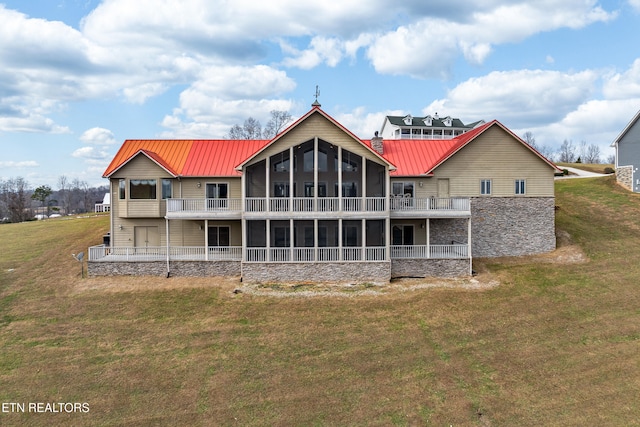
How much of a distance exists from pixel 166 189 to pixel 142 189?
4.36 ft

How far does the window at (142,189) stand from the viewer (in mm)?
22141

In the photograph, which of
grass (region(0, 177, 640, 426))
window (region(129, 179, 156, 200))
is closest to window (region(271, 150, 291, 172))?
window (region(129, 179, 156, 200))

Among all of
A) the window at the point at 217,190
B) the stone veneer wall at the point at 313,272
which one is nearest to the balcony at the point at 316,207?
the window at the point at 217,190

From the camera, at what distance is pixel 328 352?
43.8 ft

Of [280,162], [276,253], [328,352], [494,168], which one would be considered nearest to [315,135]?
[280,162]

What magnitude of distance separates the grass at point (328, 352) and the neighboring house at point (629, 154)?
15060 millimetres

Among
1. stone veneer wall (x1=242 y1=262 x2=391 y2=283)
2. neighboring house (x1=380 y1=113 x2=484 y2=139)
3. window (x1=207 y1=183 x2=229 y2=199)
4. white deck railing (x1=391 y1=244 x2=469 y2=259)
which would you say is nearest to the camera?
stone veneer wall (x1=242 y1=262 x2=391 y2=283)

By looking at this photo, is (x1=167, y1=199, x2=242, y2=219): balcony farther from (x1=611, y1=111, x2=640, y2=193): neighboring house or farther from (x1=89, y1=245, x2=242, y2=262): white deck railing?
(x1=611, y1=111, x2=640, y2=193): neighboring house

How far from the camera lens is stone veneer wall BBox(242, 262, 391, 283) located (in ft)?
65.6

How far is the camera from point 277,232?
22469mm

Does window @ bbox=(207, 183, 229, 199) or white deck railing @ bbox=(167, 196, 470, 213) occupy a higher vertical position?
window @ bbox=(207, 183, 229, 199)

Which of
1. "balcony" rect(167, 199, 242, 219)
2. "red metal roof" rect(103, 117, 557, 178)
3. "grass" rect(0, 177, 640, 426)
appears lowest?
"grass" rect(0, 177, 640, 426)

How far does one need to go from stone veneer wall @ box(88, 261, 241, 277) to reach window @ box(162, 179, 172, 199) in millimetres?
4173

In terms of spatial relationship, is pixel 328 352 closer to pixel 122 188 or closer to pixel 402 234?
pixel 402 234
